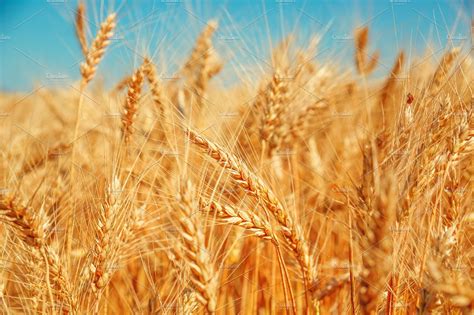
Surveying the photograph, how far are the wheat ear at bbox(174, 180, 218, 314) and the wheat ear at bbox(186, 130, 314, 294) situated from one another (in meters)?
0.31

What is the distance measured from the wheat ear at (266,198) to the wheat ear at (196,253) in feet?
1.02

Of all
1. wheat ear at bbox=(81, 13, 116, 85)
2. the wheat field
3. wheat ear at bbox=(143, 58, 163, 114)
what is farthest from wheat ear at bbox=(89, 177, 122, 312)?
wheat ear at bbox=(81, 13, 116, 85)

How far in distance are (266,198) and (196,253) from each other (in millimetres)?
381

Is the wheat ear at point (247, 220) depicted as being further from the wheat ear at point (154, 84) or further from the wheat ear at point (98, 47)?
the wheat ear at point (98, 47)

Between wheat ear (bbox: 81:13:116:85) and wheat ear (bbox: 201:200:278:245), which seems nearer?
wheat ear (bbox: 201:200:278:245)

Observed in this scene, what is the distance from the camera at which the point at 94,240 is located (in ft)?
4.49

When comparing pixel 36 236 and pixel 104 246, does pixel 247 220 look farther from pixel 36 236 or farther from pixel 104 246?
pixel 36 236

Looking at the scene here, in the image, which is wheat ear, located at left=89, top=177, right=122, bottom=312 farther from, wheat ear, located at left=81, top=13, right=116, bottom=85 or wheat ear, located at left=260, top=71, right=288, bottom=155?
wheat ear, located at left=81, top=13, right=116, bottom=85

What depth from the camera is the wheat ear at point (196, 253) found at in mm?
1021

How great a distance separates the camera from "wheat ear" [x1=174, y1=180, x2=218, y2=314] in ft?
3.35

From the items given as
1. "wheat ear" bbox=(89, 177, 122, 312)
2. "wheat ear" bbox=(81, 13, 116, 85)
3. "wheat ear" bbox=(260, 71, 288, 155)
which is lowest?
"wheat ear" bbox=(89, 177, 122, 312)

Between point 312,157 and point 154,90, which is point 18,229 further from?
point 312,157

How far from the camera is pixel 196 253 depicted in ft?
3.38

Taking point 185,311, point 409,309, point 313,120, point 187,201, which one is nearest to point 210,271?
point 187,201
